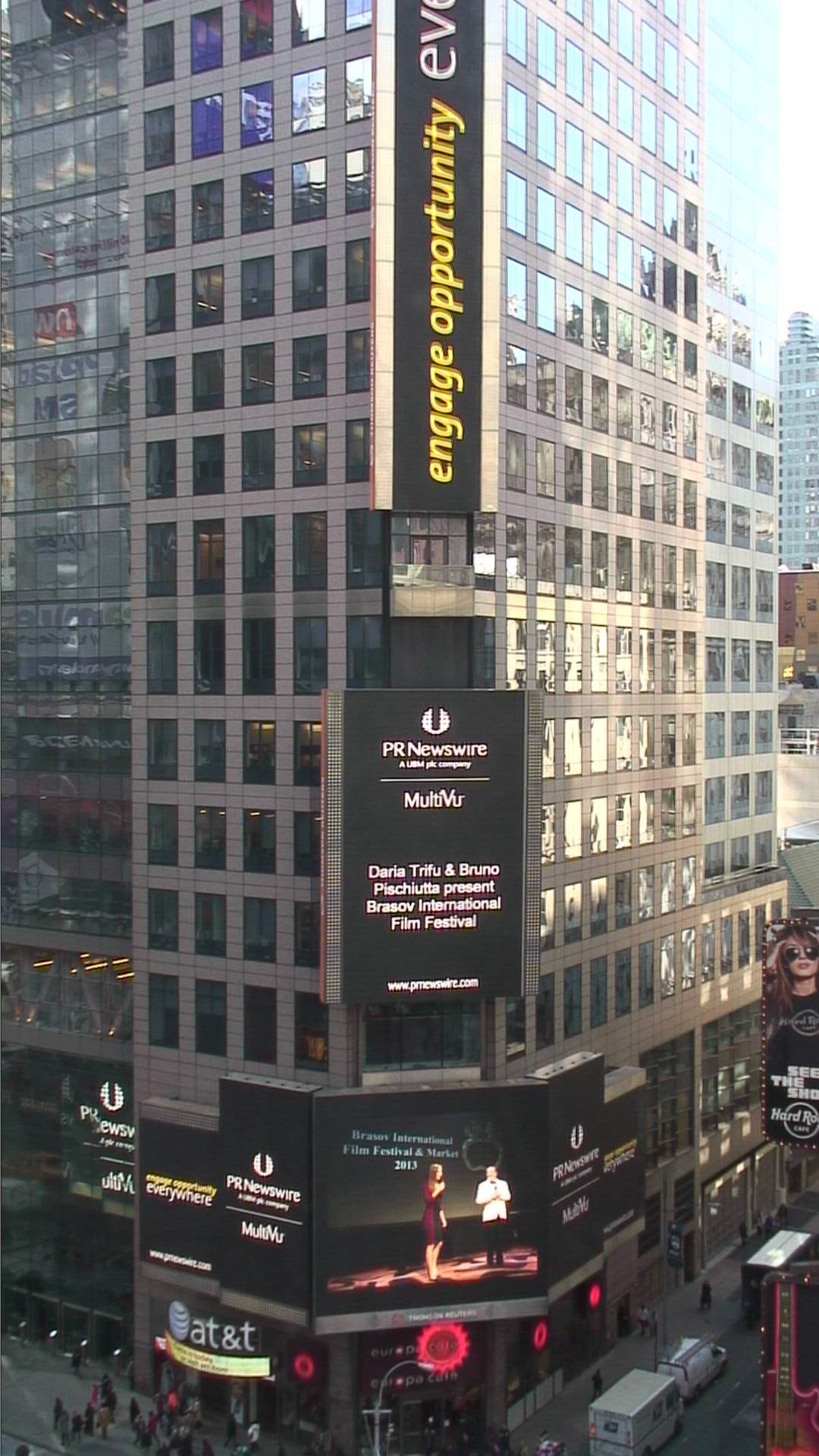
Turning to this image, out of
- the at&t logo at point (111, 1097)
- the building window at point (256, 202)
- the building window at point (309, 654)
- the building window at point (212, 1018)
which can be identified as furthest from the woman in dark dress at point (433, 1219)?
the building window at point (256, 202)

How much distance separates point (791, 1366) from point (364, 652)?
1008 inches

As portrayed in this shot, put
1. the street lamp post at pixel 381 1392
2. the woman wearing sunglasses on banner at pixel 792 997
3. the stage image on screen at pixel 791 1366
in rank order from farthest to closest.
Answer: the woman wearing sunglasses on banner at pixel 792 997 < the street lamp post at pixel 381 1392 < the stage image on screen at pixel 791 1366

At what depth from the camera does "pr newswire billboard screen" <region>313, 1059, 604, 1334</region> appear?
51250 millimetres

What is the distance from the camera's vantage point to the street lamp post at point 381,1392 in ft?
159

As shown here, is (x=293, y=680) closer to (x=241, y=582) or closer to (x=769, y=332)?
(x=241, y=582)

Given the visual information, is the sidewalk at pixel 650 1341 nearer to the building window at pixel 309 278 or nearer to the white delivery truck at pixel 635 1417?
the white delivery truck at pixel 635 1417

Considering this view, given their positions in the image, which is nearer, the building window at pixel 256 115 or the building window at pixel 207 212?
the building window at pixel 256 115

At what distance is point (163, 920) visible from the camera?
57.3 m

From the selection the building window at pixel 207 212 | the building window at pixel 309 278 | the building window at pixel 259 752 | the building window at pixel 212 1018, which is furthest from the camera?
the building window at pixel 212 1018

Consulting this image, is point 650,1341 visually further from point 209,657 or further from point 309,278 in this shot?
point 309,278

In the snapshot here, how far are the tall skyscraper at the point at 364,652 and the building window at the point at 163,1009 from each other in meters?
0.16

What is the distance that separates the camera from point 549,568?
58.6 m

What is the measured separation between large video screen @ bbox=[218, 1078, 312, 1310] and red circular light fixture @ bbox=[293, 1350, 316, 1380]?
2.75 metres

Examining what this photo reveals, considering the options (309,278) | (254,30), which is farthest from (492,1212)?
(254,30)
